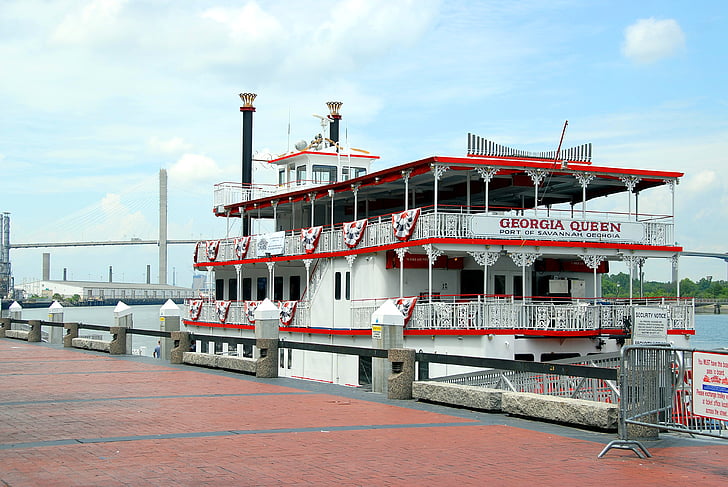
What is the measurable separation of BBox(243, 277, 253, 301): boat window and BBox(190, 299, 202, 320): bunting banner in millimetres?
1910

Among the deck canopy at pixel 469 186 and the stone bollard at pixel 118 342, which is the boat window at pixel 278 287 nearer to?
the deck canopy at pixel 469 186

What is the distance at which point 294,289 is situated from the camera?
3634 centimetres

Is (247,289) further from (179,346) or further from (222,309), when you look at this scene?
(179,346)

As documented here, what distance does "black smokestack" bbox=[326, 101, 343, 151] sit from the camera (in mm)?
46344

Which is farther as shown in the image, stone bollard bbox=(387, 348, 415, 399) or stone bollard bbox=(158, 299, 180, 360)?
stone bollard bbox=(158, 299, 180, 360)

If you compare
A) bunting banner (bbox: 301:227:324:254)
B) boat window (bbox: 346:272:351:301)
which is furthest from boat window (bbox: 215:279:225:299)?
boat window (bbox: 346:272:351:301)

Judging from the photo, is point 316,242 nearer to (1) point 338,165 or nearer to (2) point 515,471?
(1) point 338,165

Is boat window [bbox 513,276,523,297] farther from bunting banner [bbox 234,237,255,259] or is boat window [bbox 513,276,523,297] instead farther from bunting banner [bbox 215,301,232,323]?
bunting banner [bbox 215,301,232,323]

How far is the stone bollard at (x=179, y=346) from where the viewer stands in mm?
21422

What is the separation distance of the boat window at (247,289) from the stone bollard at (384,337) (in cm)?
2339

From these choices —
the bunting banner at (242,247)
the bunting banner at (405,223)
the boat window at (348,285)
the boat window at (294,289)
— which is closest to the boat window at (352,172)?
the boat window at (294,289)

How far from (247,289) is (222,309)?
321 centimetres

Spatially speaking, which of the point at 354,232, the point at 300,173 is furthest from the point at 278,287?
the point at 354,232

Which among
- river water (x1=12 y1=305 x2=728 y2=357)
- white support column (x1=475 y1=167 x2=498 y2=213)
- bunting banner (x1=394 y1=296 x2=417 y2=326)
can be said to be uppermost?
white support column (x1=475 y1=167 x2=498 y2=213)
